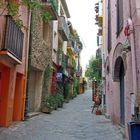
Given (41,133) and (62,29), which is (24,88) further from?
(62,29)

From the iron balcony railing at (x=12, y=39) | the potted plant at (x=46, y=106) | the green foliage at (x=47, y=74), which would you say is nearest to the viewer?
the iron balcony railing at (x=12, y=39)

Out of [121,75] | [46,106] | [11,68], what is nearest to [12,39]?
[11,68]

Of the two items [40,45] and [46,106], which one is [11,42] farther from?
[46,106]

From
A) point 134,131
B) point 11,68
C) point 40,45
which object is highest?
point 40,45

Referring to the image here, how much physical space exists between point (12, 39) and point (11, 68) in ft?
5.07

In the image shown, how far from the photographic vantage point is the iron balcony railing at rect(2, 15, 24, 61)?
10405 millimetres

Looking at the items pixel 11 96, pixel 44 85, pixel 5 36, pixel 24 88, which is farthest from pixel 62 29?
pixel 5 36

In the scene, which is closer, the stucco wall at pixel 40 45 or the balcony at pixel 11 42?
the balcony at pixel 11 42

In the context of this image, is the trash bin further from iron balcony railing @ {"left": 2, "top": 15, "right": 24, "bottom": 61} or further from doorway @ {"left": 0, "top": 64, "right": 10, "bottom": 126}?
doorway @ {"left": 0, "top": 64, "right": 10, "bottom": 126}

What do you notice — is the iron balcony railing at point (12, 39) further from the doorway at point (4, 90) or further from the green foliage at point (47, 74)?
the green foliage at point (47, 74)

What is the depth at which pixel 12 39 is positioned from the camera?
11078 millimetres

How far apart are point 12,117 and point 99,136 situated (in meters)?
4.71

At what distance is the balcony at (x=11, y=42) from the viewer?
1015cm

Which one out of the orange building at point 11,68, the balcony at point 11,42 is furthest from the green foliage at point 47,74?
the balcony at point 11,42
